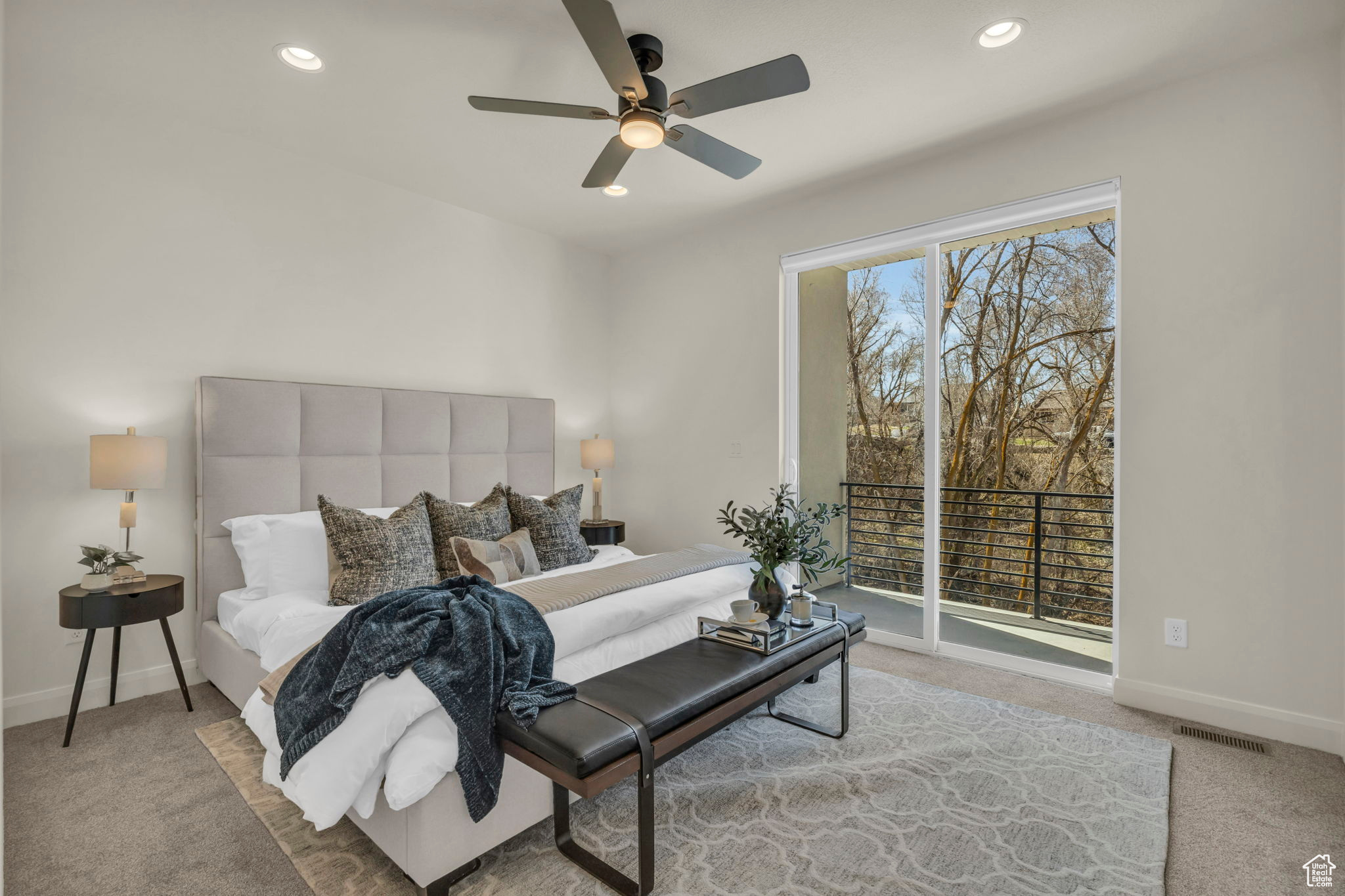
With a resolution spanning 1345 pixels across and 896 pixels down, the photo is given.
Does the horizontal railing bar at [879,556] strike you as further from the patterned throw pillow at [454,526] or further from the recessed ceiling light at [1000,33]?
the recessed ceiling light at [1000,33]

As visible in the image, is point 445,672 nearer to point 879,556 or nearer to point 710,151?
point 710,151

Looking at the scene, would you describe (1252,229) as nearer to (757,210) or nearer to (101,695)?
(757,210)

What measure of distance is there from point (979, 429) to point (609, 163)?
2.38 m

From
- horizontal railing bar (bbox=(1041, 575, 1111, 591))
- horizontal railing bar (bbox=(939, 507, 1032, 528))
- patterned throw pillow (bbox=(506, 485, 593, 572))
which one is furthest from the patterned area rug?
patterned throw pillow (bbox=(506, 485, 593, 572))

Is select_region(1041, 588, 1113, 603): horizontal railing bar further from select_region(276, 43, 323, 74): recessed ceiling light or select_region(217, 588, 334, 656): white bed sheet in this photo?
select_region(276, 43, 323, 74): recessed ceiling light

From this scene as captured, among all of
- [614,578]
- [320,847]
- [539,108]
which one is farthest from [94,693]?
[539,108]

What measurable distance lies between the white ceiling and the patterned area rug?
2673mm

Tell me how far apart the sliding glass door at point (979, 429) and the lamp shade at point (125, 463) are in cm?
330

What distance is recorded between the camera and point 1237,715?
8.93ft

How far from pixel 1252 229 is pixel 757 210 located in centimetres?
249

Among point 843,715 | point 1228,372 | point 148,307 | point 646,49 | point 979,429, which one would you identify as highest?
point 646,49

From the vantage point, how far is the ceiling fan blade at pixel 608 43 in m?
1.86

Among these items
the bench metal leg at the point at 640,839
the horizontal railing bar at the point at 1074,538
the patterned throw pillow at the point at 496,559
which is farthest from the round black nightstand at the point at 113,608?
the horizontal railing bar at the point at 1074,538

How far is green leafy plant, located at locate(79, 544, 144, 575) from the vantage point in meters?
2.67
